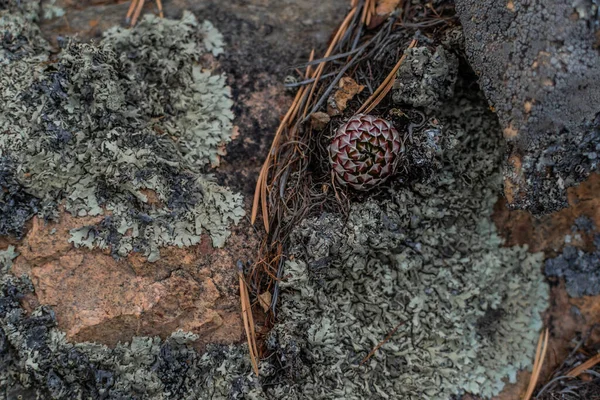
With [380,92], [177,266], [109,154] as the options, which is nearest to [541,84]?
[380,92]

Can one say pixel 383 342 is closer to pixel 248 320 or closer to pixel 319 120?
pixel 248 320

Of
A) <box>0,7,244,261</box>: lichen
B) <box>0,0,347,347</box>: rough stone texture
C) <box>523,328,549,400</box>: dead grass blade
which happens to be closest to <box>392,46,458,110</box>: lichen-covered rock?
<box>0,0,347,347</box>: rough stone texture

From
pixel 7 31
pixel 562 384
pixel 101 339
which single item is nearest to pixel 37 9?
pixel 7 31

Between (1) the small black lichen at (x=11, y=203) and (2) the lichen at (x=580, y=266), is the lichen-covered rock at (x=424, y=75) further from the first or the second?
(1) the small black lichen at (x=11, y=203)

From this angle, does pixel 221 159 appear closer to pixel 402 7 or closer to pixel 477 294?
pixel 402 7

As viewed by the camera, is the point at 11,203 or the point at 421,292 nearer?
the point at 11,203

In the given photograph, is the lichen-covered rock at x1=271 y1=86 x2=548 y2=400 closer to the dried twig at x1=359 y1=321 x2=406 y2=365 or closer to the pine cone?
the dried twig at x1=359 y1=321 x2=406 y2=365
